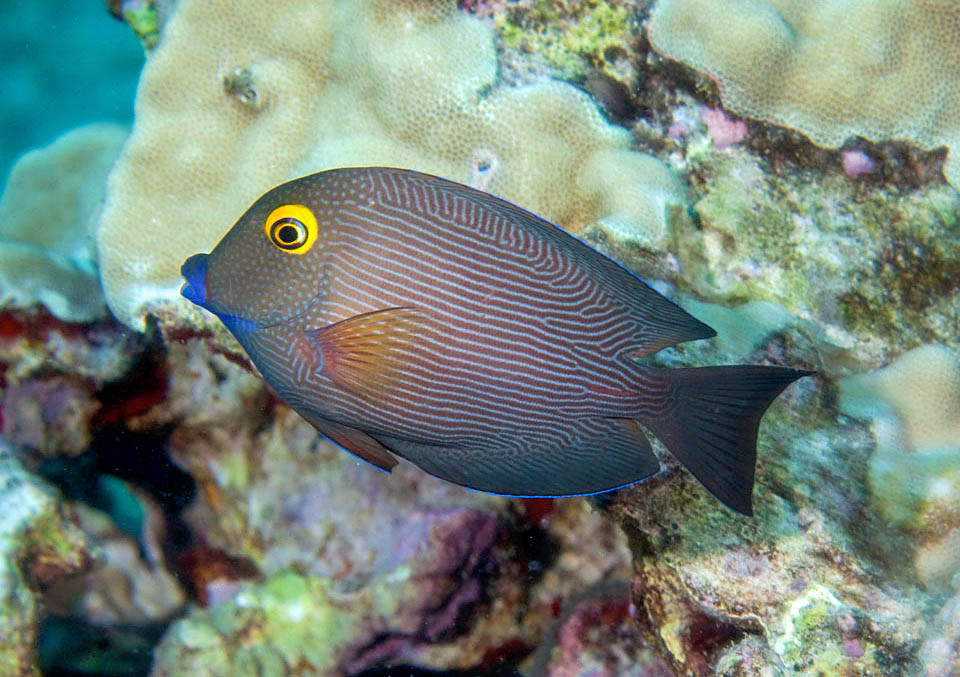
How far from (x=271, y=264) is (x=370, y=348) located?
1.37 feet

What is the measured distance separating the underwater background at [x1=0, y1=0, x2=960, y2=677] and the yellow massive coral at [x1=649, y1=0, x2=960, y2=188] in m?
0.01

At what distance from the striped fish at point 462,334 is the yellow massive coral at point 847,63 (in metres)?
1.63

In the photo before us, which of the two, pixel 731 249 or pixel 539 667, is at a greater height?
pixel 731 249

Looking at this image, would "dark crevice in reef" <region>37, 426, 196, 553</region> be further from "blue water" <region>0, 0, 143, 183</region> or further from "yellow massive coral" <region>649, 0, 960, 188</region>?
"blue water" <region>0, 0, 143, 183</region>

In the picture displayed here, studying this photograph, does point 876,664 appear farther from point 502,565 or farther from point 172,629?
point 172,629

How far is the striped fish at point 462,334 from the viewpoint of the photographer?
1.89 meters

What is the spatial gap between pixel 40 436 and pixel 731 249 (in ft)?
13.1

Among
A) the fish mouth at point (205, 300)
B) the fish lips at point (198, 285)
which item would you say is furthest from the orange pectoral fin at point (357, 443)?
the fish lips at point (198, 285)

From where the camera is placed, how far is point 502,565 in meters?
3.49

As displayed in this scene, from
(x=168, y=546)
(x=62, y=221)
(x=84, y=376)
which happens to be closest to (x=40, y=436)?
(x=84, y=376)

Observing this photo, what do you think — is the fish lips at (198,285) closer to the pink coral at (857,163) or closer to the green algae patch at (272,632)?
the green algae patch at (272,632)

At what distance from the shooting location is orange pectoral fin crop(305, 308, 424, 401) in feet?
6.06

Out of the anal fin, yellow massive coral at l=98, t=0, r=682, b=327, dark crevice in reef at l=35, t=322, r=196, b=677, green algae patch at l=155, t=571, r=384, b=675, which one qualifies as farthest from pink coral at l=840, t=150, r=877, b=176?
dark crevice in reef at l=35, t=322, r=196, b=677

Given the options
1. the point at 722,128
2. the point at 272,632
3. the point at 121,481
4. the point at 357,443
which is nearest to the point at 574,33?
the point at 722,128
